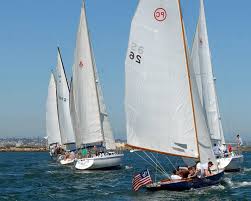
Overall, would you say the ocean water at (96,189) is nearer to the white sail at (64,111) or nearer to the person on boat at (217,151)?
the person on boat at (217,151)

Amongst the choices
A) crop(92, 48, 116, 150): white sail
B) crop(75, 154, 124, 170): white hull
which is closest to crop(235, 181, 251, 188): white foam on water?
crop(75, 154, 124, 170): white hull

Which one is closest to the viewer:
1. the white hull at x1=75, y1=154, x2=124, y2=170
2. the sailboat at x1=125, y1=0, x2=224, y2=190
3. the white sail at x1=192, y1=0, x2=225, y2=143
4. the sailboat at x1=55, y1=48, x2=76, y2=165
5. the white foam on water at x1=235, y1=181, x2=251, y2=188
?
the sailboat at x1=125, y1=0, x2=224, y2=190

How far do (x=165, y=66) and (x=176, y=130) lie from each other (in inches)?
159

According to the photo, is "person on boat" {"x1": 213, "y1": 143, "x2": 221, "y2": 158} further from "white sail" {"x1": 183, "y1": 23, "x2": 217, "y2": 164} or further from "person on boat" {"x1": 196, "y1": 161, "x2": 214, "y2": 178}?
"person on boat" {"x1": 196, "y1": 161, "x2": 214, "y2": 178}

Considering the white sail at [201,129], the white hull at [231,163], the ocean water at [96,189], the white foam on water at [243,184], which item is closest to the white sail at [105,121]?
the ocean water at [96,189]

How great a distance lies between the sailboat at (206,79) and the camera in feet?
184

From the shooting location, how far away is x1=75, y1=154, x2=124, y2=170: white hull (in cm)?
5382

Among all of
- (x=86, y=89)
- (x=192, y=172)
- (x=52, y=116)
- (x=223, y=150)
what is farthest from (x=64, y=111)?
(x=192, y=172)

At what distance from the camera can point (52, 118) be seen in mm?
87875

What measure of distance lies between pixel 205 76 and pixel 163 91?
69.7 ft

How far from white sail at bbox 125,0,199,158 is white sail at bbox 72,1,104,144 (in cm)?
2202

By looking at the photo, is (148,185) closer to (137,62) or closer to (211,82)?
(137,62)

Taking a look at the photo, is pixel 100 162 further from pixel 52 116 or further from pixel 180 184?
pixel 52 116

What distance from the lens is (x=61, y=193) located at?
37.1 meters
